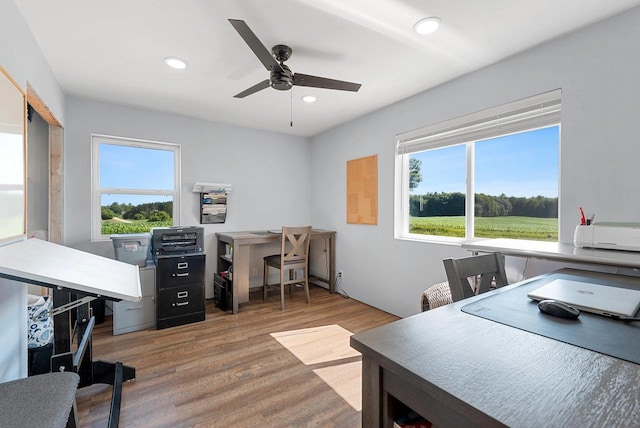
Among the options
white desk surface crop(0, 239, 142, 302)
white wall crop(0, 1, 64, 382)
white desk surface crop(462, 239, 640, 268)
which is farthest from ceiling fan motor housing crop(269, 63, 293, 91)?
white desk surface crop(462, 239, 640, 268)

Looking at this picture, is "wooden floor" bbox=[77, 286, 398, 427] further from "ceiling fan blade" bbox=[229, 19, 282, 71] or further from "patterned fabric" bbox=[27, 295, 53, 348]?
"ceiling fan blade" bbox=[229, 19, 282, 71]

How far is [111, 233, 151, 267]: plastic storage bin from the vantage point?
285cm

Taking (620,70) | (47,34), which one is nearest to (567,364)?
(620,70)

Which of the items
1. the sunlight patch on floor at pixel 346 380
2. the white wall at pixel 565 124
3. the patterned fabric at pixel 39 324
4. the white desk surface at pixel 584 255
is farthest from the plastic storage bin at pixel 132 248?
the white desk surface at pixel 584 255

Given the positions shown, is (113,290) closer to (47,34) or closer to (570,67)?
(47,34)

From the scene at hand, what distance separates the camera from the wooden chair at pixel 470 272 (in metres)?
1.19

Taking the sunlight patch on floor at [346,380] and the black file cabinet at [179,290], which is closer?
the sunlight patch on floor at [346,380]

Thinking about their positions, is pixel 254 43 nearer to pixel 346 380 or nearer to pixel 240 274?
pixel 346 380

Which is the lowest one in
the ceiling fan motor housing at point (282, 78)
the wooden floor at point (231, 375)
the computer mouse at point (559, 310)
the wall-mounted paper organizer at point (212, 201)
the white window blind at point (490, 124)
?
the wooden floor at point (231, 375)

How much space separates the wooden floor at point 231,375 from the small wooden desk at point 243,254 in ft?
1.34

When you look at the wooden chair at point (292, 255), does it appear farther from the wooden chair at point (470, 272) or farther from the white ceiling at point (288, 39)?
the wooden chair at point (470, 272)

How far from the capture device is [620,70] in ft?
5.56

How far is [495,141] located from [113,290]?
280 cm

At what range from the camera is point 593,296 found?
0.98m
